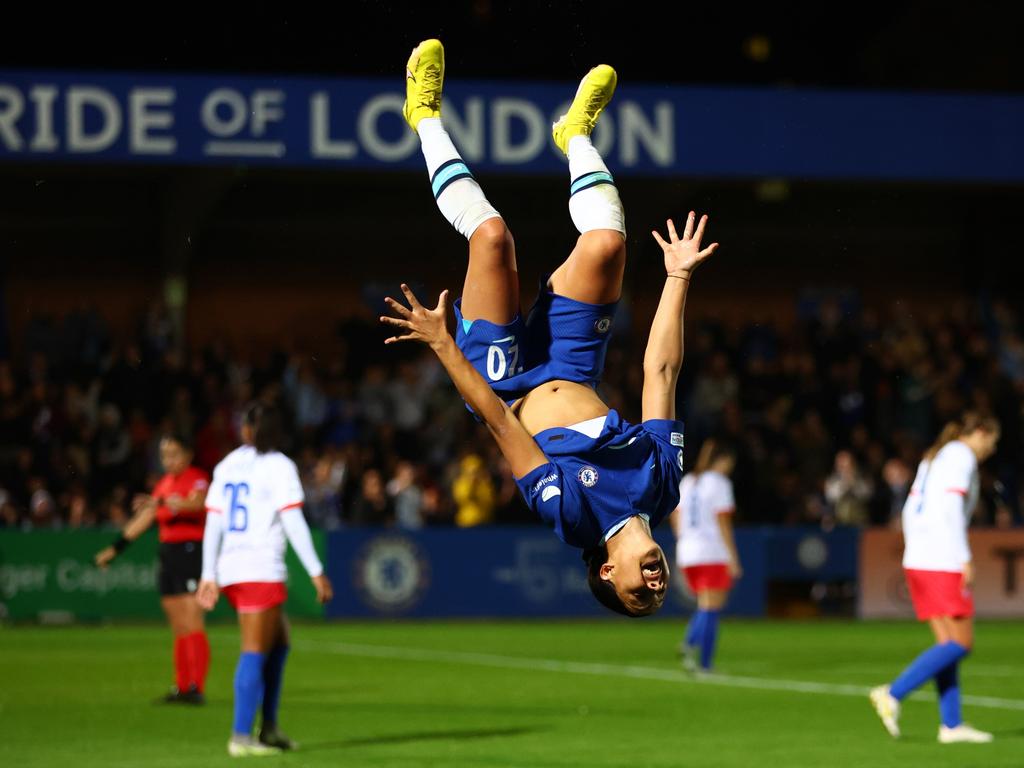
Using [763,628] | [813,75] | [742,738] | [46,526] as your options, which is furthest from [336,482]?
[813,75]

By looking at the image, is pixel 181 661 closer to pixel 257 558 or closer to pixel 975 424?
pixel 257 558

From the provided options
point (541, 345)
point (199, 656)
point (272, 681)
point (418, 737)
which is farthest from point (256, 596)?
point (541, 345)

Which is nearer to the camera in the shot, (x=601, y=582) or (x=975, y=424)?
(x=601, y=582)

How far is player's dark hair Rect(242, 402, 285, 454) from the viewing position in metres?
11.9

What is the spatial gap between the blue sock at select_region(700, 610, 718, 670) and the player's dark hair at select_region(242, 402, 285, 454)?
5.98 metres

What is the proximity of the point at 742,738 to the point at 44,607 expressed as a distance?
41.7ft

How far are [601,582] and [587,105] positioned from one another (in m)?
2.74

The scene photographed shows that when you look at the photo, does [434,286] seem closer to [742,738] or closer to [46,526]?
[46,526]

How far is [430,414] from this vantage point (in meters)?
26.5

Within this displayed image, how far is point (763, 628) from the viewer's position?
23.0 metres

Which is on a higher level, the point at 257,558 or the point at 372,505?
the point at 372,505

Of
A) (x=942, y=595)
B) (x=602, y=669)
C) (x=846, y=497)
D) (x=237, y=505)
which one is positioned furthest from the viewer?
(x=846, y=497)

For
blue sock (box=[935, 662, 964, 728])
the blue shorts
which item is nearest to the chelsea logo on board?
the blue shorts

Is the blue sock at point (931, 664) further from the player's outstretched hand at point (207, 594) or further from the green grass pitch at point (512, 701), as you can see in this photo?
the player's outstretched hand at point (207, 594)
